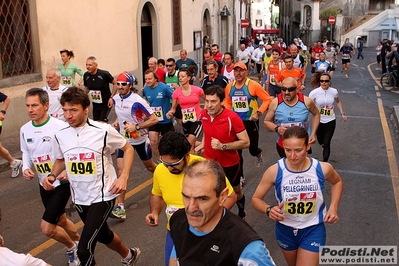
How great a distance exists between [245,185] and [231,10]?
80.1 feet

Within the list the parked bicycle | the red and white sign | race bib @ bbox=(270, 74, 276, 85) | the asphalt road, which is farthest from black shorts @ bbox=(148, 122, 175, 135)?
the red and white sign

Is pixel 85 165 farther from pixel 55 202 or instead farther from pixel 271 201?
pixel 271 201

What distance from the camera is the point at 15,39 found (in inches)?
431

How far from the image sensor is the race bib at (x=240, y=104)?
7891 millimetres

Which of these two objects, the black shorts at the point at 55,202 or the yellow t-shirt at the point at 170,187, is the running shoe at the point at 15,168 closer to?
the black shorts at the point at 55,202

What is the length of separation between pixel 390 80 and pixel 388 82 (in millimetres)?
147

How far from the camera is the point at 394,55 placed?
18.8 meters

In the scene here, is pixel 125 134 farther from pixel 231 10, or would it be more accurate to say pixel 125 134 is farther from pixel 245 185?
pixel 231 10

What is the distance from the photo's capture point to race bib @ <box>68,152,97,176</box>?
4387mm

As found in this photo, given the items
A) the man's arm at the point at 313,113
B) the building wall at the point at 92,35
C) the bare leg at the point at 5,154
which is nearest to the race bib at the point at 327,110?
the man's arm at the point at 313,113

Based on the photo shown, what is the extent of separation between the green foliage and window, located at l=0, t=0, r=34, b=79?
49610 millimetres

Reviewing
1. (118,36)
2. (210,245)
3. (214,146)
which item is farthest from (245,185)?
(118,36)

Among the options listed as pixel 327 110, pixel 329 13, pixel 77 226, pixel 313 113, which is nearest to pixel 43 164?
pixel 77 226

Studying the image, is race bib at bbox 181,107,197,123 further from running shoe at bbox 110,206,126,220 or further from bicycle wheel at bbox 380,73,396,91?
bicycle wheel at bbox 380,73,396,91
